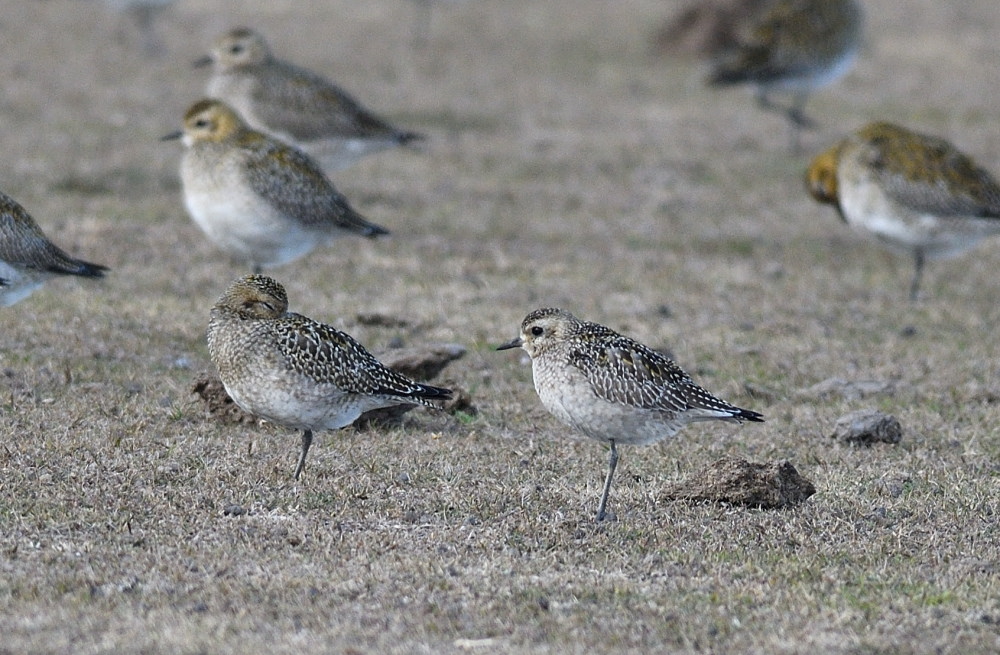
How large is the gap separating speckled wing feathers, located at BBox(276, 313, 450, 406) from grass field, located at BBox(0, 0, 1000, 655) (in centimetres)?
45

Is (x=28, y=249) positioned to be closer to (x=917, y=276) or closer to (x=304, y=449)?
(x=304, y=449)

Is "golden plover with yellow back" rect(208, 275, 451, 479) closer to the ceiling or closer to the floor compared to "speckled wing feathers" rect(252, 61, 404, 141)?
closer to the ceiling

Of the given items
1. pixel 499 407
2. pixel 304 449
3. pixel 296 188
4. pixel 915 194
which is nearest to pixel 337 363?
pixel 304 449

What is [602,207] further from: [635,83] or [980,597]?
[980,597]

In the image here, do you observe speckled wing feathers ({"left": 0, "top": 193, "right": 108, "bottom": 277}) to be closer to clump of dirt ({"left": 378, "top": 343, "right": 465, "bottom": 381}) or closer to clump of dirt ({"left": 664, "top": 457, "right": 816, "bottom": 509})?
clump of dirt ({"left": 378, "top": 343, "right": 465, "bottom": 381})

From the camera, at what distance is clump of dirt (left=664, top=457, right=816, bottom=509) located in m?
7.35

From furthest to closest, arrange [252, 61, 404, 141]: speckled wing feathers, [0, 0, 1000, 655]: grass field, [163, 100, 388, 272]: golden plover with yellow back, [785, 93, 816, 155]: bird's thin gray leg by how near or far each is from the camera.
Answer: [785, 93, 816, 155]: bird's thin gray leg < [252, 61, 404, 141]: speckled wing feathers < [163, 100, 388, 272]: golden plover with yellow back < [0, 0, 1000, 655]: grass field

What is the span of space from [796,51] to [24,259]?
38.7ft

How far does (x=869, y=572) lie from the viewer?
6586 mm

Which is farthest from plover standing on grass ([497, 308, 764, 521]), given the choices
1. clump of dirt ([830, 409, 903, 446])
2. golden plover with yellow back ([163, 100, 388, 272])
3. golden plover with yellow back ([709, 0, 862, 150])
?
golden plover with yellow back ([709, 0, 862, 150])

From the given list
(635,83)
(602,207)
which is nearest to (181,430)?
(602,207)

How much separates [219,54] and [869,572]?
9470 mm

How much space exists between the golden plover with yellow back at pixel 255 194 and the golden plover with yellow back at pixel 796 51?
27.2ft

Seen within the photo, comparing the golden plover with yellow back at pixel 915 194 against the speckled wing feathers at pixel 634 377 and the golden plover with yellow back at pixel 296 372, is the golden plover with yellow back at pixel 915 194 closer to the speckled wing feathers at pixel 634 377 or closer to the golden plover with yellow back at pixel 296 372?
the speckled wing feathers at pixel 634 377
